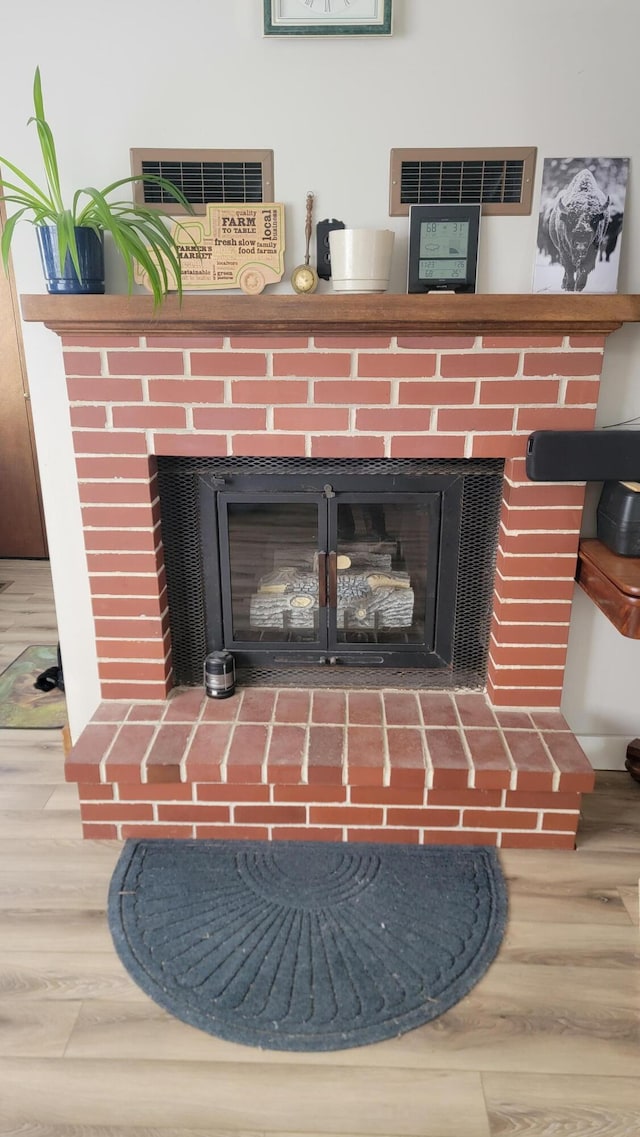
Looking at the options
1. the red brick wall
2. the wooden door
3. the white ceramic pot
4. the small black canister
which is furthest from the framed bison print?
the wooden door

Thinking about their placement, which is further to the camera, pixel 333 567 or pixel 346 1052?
pixel 333 567

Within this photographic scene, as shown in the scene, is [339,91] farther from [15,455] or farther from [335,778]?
[15,455]

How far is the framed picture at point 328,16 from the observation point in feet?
4.89

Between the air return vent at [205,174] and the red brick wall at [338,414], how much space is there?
29cm

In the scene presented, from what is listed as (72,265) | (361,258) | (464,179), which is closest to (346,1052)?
(361,258)

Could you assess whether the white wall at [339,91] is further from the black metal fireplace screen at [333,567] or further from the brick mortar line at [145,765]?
the brick mortar line at [145,765]

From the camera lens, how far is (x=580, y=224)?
1.59 meters

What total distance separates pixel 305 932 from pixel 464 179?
160 centimetres

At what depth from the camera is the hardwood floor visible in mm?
1193

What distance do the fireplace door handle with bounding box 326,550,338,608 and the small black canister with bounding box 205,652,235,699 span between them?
0.31 meters

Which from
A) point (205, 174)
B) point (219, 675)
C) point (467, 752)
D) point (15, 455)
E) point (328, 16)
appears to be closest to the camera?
point (328, 16)

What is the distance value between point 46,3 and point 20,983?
6.36ft

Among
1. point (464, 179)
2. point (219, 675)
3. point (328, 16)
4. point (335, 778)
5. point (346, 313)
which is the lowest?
point (335, 778)

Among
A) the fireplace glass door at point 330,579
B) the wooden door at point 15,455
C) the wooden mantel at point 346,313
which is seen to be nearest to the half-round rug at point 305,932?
the fireplace glass door at point 330,579
